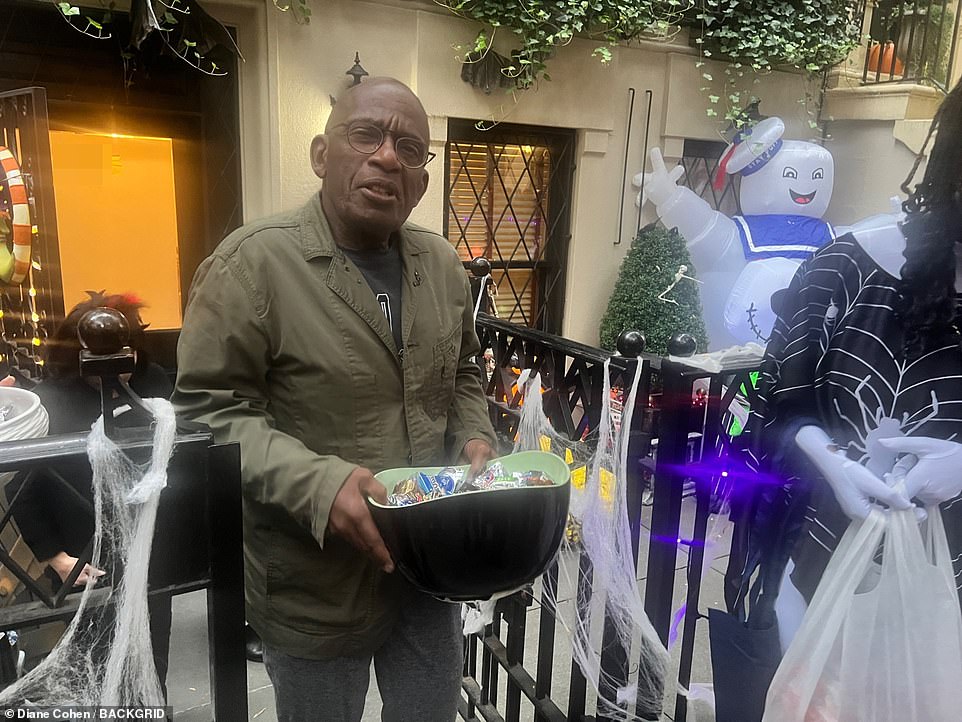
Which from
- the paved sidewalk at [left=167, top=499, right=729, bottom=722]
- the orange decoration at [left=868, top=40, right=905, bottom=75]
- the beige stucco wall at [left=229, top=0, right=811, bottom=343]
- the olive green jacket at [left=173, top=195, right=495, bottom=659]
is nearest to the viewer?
the olive green jacket at [left=173, top=195, right=495, bottom=659]

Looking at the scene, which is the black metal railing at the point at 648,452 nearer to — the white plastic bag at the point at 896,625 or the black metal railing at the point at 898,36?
the white plastic bag at the point at 896,625

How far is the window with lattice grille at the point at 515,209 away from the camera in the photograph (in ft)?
15.7

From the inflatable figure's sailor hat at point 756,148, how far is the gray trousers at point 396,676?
12.6 feet

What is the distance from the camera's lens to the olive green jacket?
3.68ft

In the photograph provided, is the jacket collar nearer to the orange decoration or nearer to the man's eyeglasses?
the man's eyeglasses

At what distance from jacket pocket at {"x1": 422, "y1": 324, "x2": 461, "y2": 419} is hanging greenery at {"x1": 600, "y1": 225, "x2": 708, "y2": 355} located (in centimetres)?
333

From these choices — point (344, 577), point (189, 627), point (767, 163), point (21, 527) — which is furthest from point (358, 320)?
point (767, 163)

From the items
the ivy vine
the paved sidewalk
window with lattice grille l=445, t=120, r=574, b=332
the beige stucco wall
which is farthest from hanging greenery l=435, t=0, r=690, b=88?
the paved sidewalk

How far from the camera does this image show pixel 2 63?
3.57 meters

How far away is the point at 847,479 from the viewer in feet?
4.47

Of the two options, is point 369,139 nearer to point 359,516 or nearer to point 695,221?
point 359,516

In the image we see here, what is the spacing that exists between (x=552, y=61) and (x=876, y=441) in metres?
3.98

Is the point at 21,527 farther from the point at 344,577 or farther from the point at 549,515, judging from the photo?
the point at 549,515

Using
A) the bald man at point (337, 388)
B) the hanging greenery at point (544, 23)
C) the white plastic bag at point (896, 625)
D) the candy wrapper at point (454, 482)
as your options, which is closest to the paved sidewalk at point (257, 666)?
the white plastic bag at point (896, 625)
